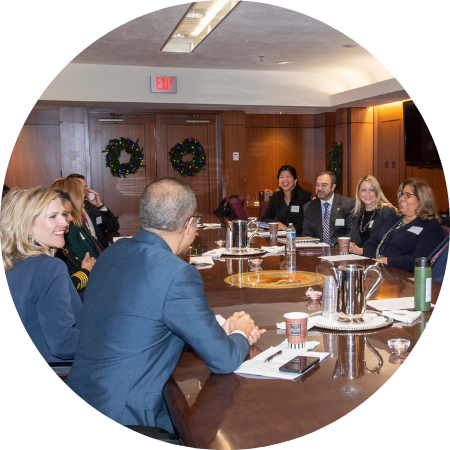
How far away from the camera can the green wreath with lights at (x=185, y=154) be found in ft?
31.9

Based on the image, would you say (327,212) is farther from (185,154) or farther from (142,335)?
(185,154)

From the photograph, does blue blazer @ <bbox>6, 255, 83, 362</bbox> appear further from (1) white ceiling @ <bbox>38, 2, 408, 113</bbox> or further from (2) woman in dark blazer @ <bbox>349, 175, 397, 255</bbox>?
(1) white ceiling @ <bbox>38, 2, 408, 113</bbox>

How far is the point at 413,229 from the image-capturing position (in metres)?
3.74

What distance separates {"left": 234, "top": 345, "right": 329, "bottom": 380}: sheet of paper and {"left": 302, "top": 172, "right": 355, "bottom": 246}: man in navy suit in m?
3.74

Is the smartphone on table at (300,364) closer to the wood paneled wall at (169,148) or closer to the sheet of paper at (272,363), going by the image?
the sheet of paper at (272,363)

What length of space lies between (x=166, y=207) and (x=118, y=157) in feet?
26.2

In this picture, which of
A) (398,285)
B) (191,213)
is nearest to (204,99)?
(398,285)

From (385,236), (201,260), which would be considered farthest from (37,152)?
(385,236)

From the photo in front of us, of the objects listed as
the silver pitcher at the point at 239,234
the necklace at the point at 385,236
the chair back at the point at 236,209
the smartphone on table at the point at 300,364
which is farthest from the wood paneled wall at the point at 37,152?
the smartphone on table at the point at 300,364

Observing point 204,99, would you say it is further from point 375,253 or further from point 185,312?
point 185,312

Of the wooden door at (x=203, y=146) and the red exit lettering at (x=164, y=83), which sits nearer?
the red exit lettering at (x=164, y=83)

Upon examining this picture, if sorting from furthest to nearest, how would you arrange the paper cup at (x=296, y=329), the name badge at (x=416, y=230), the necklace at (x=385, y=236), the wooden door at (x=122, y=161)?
the wooden door at (x=122, y=161) < the necklace at (x=385, y=236) < the name badge at (x=416, y=230) < the paper cup at (x=296, y=329)

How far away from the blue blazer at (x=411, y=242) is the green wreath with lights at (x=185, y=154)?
6.07 metres

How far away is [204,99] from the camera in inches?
348
